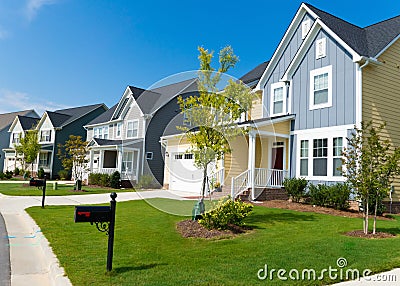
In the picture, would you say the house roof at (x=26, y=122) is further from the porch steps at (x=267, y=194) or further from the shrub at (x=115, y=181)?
the porch steps at (x=267, y=194)

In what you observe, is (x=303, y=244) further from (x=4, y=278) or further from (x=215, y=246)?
(x=4, y=278)

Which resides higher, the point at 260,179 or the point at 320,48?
the point at 320,48

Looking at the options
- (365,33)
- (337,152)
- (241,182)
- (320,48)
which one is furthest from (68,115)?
(337,152)

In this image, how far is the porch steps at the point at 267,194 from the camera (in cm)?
1490

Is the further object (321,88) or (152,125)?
(321,88)

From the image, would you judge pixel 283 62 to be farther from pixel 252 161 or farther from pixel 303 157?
pixel 252 161

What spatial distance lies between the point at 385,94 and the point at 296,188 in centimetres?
542

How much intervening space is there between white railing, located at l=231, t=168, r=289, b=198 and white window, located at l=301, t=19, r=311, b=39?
6.85m

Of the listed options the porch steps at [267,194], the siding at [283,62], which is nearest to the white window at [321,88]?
the siding at [283,62]

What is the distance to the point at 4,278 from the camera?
5191 millimetres

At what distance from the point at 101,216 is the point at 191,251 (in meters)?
1.99

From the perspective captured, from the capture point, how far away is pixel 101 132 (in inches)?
1345

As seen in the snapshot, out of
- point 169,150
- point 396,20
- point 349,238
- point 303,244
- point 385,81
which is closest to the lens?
point 303,244

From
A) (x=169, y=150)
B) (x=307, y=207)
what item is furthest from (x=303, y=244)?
(x=307, y=207)
